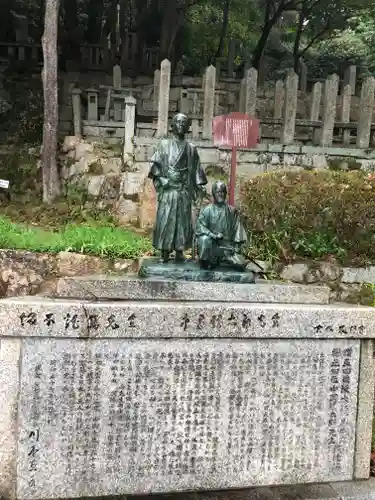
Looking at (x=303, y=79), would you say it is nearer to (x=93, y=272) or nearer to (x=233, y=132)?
(x=233, y=132)

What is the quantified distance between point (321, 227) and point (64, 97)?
9.72 m

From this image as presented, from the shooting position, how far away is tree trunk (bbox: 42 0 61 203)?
1098 centimetres

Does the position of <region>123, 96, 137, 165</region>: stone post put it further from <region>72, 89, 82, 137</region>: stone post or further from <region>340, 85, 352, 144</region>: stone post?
<region>340, 85, 352, 144</region>: stone post

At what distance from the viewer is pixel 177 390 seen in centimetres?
409

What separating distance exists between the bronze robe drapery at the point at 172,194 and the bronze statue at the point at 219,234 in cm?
15

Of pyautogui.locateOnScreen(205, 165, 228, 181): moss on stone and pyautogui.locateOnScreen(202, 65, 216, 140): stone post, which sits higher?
pyautogui.locateOnScreen(202, 65, 216, 140): stone post

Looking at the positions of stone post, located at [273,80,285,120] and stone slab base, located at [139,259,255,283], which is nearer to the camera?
stone slab base, located at [139,259,255,283]

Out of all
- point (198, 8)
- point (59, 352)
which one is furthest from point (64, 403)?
point (198, 8)

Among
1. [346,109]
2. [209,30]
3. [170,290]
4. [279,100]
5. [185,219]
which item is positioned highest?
[209,30]

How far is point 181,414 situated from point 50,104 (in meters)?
9.07

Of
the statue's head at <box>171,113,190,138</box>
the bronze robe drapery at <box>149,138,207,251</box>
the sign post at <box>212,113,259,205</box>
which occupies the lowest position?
the bronze robe drapery at <box>149,138,207,251</box>

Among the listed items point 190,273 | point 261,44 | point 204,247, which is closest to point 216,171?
point 204,247

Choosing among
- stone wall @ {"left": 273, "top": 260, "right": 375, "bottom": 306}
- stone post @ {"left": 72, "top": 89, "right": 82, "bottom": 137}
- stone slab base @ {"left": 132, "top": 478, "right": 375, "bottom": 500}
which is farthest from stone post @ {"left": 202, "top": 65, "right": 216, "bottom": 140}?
stone slab base @ {"left": 132, "top": 478, "right": 375, "bottom": 500}

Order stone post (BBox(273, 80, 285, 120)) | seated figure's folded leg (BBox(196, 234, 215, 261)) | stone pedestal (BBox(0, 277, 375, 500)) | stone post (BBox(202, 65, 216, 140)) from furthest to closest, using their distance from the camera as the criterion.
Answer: stone post (BBox(273, 80, 285, 120)), stone post (BBox(202, 65, 216, 140)), seated figure's folded leg (BBox(196, 234, 215, 261)), stone pedestal (BBox(0, 277, 375, 500))
